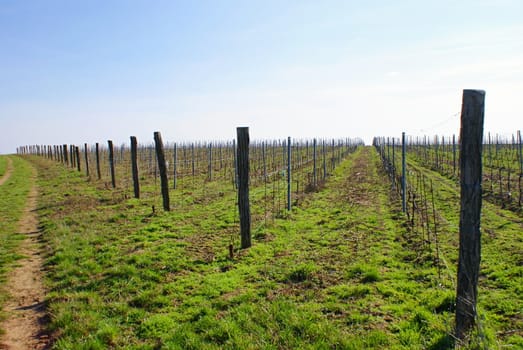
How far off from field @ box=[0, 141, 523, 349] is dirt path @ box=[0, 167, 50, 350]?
16 centimetres

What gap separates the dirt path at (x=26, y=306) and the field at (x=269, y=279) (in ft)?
0.52

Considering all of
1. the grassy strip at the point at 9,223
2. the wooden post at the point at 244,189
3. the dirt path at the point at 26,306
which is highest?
the wooden post at the point at 244,189

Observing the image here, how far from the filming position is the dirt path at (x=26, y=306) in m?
4.27

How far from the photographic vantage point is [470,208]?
3.65m

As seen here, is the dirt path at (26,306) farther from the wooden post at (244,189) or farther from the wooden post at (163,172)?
the wooden post at (163,172)

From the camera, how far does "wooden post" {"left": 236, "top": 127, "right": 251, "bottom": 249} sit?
758 centimetres

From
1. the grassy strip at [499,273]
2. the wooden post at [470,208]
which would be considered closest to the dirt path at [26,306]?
the wooden post at [470,208]

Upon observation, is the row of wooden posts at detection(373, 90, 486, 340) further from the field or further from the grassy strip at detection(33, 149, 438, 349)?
the grassy strip at detection(33, 149, 438, 349)

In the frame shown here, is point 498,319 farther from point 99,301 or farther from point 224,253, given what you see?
point 99,301

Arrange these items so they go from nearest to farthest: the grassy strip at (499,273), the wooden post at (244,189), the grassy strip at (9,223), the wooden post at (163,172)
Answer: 1. the grassy strip at (499,273)
2. the grassy strip at (9,223)
3. the wooden post at (244,189)
4. the wooden post at (163,172)

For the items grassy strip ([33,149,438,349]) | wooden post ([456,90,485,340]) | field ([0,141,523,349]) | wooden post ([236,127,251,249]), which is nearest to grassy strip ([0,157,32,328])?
field ([0,141,523,349])

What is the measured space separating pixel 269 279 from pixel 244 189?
232cm

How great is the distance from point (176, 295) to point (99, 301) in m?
1.11

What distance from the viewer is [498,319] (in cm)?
440
